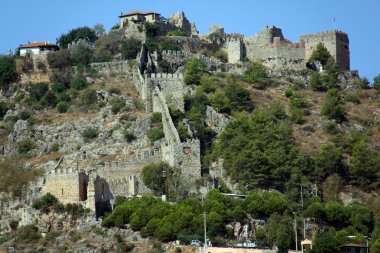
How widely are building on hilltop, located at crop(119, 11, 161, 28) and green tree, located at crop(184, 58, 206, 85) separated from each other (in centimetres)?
815

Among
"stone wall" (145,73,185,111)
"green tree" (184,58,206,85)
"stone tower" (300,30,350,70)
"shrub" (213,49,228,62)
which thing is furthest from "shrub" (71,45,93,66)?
"stone tower" (300,30,350,70)

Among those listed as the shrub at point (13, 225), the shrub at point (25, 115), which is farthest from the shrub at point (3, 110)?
the shrub at point (13, 225)

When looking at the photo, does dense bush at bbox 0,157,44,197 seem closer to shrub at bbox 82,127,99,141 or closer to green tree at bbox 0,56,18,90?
shrub at bbox 82,127,99,141

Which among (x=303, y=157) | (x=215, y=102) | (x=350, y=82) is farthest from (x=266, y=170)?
A: (x=350, y=82)

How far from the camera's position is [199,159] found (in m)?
79.6

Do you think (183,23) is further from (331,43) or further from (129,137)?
(129,137)

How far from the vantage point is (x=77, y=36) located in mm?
101875

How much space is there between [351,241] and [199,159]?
11.9 m

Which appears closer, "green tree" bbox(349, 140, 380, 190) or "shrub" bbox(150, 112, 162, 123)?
"green tree" bbox(349, 140, 380, 190)

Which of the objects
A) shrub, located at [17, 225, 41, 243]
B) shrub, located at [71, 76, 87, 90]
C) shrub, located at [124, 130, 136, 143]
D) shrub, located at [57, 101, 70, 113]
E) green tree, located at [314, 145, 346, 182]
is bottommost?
shrub, located at [17, 225, 41, 243]

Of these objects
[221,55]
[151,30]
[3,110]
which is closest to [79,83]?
[3,110]

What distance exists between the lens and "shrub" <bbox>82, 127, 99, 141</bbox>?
86688 mm

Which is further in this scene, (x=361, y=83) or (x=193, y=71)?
(x=361, y=83)

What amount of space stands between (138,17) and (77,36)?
15.0ft
